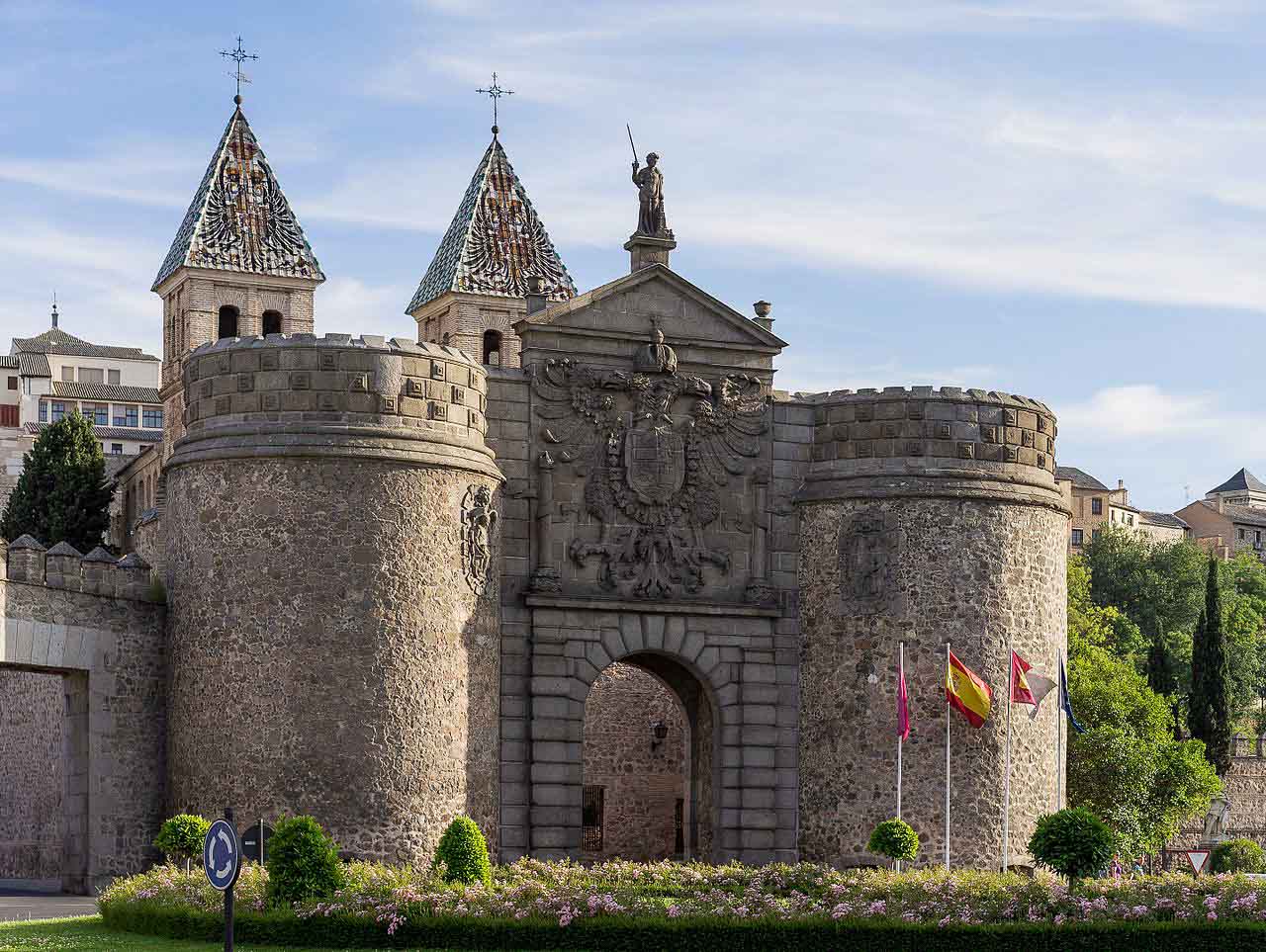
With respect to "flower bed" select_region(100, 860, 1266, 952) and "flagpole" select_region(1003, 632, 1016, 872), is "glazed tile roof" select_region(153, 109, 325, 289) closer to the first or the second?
"flagpole" select_region(1003, 632, 1016, 872)

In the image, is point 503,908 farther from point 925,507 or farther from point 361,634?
point 925,507

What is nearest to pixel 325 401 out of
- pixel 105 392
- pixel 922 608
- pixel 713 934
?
pixel 922 608

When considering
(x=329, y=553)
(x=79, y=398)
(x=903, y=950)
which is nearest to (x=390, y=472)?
(x=329, y=553)

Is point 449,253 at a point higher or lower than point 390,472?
higher

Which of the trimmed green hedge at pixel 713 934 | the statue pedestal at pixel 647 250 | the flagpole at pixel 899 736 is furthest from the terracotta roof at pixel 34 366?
the trimmed green hedge at pixel 713 934

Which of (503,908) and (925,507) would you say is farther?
(925,507)

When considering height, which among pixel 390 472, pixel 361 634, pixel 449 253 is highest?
pixel 449 253

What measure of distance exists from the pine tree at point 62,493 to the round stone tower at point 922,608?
2676 cm

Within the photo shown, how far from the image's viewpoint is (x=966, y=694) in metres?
43.6

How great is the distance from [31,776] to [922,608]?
2134 cm

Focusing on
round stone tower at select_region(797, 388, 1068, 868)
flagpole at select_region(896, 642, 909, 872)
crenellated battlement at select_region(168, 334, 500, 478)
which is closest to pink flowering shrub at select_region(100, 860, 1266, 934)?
flagpole at select_region(896, 642, 909, 872)

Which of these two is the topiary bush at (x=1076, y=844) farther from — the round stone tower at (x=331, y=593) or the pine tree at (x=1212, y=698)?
the pine tree at (x=1212, y=698)

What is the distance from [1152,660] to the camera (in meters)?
78.9

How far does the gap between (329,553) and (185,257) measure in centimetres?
2662
